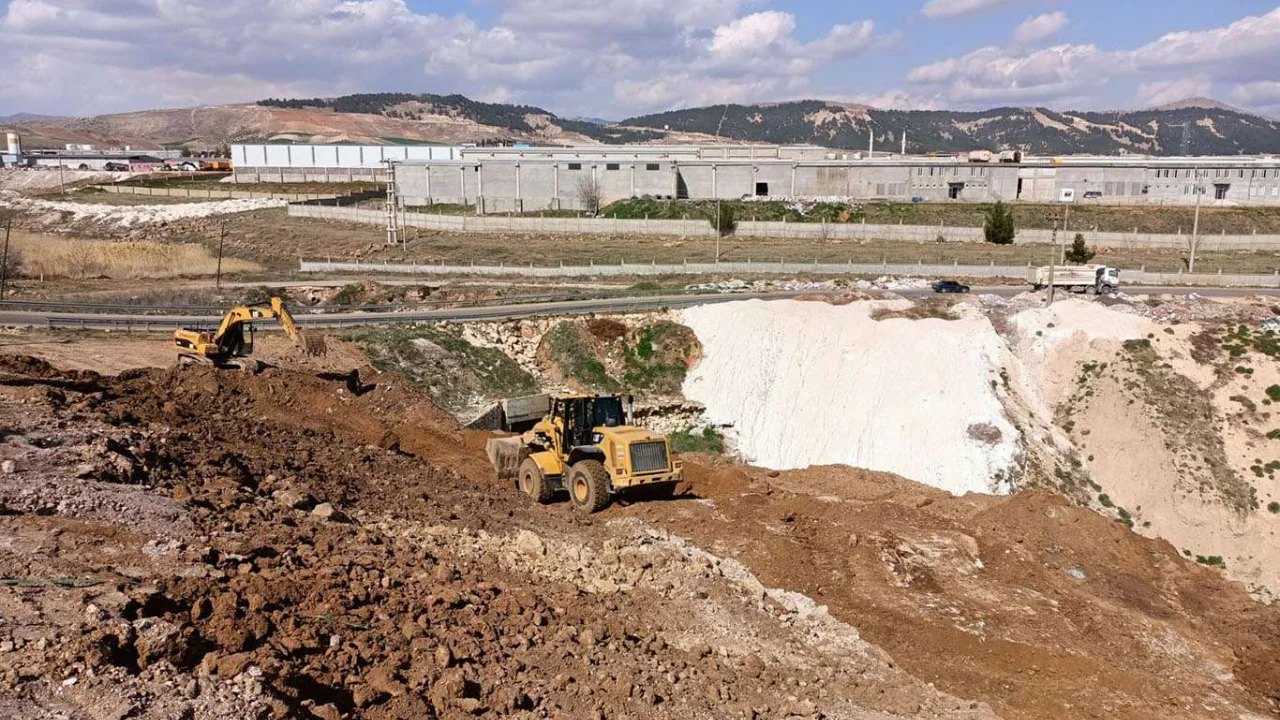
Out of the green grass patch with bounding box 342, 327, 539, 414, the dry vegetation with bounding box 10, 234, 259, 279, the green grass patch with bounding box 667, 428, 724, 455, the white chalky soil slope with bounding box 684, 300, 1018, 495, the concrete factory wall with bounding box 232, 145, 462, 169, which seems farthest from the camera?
the concrete factory wall with bounding box 232, 145, 462, 169

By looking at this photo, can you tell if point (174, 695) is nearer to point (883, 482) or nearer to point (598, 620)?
point (598, 620)

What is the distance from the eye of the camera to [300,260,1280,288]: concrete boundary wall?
53219mm

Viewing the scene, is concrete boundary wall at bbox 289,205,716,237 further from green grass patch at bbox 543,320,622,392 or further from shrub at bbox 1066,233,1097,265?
green grass patch at bbox 543,320,622,392

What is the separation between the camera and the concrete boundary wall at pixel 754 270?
175 ft

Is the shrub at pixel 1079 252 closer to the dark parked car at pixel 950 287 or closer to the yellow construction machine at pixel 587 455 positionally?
the dark parked car at pixel 950 287

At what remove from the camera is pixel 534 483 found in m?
21.2

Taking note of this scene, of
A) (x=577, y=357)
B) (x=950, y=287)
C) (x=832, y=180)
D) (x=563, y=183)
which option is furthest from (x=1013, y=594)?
(x=832, y=180)

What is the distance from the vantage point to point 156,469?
16.6 meters

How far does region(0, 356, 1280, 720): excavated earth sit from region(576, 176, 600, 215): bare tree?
68.8 m

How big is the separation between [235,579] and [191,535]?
1.95 metres

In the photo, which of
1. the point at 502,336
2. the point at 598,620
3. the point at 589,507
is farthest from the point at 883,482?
the point at 502,336

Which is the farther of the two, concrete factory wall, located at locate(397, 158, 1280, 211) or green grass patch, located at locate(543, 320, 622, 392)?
concrete factory wall, located at locate(397, 158, 1280, 211)

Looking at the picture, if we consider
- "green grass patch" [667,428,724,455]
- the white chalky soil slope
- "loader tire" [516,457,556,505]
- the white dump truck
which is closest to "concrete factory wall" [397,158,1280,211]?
the white dump truck

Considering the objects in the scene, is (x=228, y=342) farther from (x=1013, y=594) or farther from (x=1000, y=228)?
(x=1000, y=228)
